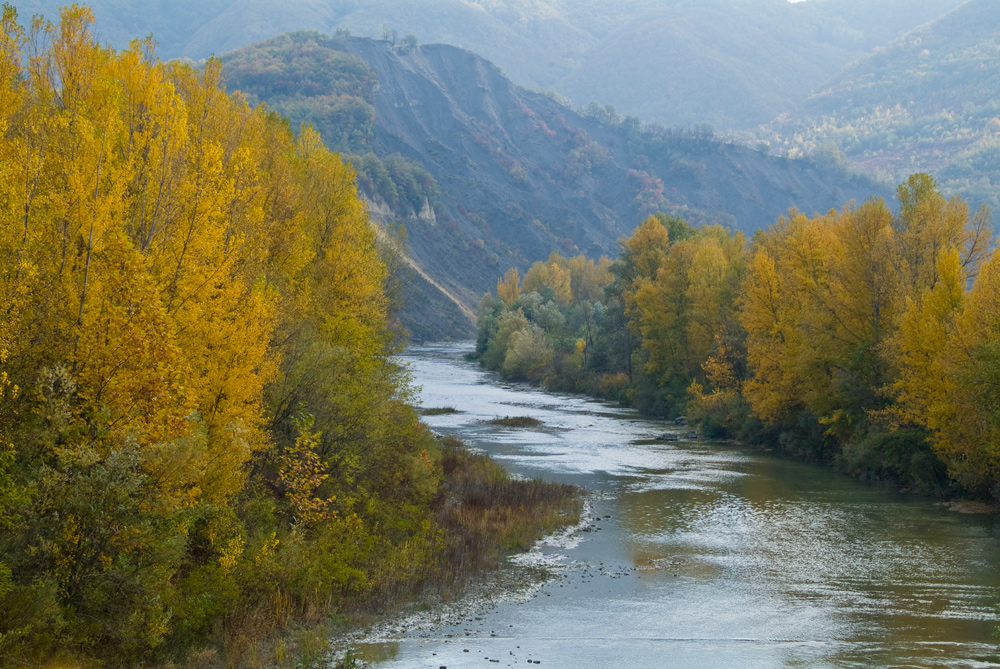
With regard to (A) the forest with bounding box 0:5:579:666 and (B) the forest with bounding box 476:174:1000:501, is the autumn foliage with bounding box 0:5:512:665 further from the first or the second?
(B) the forest with bounding box 476:174:1000:501

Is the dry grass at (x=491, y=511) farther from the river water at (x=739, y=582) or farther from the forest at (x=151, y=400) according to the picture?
the forest at (x=151, y=400)

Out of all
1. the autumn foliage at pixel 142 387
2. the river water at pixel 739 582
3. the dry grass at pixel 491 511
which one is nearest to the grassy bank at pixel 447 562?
the dry grass at pixel 491 511

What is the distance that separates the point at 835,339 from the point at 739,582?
24.4 metres

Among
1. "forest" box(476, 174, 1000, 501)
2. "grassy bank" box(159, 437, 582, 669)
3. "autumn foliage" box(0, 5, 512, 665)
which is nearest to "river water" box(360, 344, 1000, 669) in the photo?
"grassy bank" box(159, 437, 582, 669)

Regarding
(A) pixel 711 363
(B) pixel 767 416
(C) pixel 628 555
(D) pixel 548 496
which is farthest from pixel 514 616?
(A) pixel 711 363

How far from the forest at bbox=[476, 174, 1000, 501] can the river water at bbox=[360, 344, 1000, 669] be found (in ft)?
8.94

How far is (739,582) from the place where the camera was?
22.5 metres

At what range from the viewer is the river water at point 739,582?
17.1 metres

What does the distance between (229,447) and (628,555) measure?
14.2m

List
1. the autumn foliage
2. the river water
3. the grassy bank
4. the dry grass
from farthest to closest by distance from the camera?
the dry grass → the river water → the grassy bank → the autumn foliage

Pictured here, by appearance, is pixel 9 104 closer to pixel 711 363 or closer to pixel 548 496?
pixel 548 496

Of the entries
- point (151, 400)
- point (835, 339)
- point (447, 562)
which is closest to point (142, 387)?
point (151, 400)

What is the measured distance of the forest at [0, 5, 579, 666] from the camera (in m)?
11.8

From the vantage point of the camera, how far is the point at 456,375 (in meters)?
89.9
